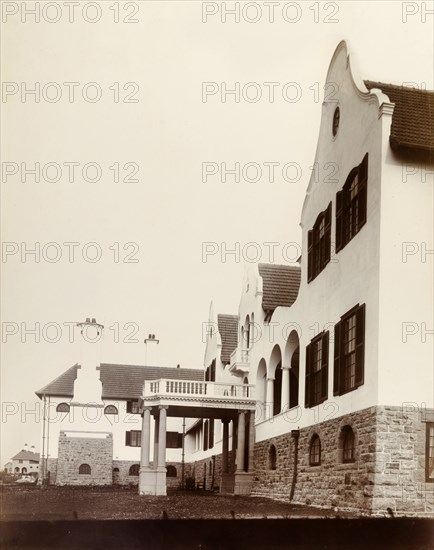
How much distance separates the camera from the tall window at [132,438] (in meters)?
32.0

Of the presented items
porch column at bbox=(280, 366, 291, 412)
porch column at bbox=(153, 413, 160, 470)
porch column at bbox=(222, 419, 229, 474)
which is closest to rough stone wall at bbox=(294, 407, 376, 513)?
porch column at bbox=(280, 366, 291, 412)

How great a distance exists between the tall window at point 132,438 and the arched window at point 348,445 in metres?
18.1

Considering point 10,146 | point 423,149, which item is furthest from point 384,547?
point 10,146

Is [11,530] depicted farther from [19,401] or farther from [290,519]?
[290,519]

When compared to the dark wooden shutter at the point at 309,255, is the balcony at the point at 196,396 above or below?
below

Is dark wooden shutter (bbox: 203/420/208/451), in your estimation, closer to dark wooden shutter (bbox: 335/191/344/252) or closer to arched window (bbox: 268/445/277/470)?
arched window (bbox: 268/445/277/470)

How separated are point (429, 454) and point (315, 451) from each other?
15.9 ft

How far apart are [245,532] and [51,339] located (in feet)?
18.3

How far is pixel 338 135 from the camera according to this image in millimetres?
16359

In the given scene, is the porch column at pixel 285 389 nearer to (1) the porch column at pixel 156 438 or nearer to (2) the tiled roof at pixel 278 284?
(2) the tiled roof at pixel 278 284

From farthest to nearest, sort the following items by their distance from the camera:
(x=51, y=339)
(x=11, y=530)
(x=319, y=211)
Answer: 1. (x=319, y=211)
2. (x=51, y=339)
3. (x=11, y=530)

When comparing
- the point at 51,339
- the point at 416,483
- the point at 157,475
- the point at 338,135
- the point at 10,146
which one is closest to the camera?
the point at 10,146

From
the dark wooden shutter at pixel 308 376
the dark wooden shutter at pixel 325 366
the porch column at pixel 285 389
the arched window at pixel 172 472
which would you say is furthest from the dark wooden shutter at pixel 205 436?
A: the dark wooden shutter at pixel 325 366

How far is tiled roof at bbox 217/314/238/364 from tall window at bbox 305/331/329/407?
41.0 ft
